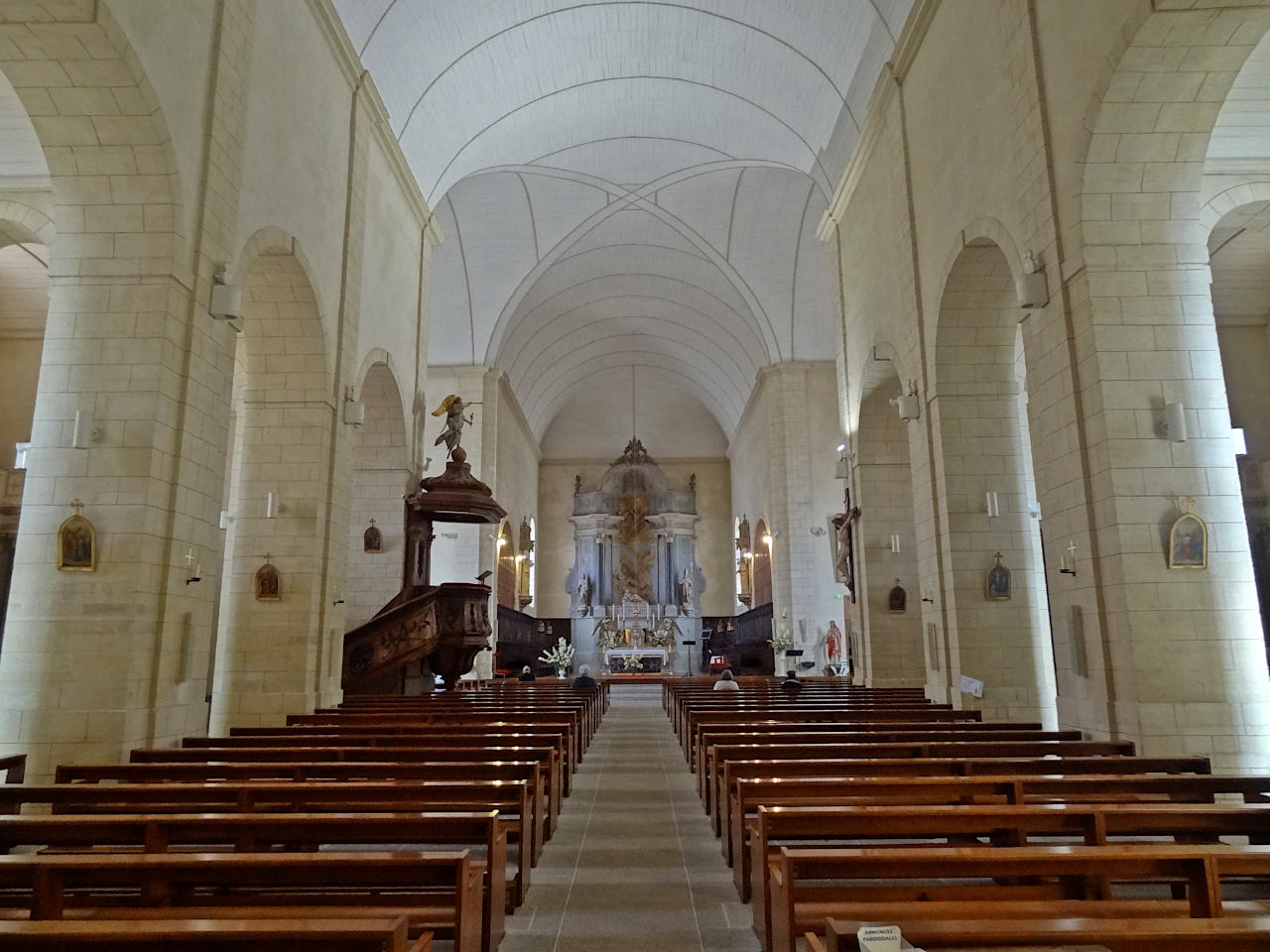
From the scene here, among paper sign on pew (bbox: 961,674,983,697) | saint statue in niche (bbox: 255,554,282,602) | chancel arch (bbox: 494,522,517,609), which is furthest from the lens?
chancel arch (bbox: 494,522,517,609)

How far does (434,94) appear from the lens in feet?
39.4

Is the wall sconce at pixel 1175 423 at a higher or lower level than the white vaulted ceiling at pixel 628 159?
lower

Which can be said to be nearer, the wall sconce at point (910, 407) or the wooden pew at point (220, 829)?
the wooden pew at point (220, 829)

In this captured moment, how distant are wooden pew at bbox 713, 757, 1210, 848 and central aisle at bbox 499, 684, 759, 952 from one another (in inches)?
15.3

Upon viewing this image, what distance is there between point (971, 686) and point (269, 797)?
6774 mm

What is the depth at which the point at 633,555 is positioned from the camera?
28062mm

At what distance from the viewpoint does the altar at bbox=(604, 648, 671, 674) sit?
2389cm

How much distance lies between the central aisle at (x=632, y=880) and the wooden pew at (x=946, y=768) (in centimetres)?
39

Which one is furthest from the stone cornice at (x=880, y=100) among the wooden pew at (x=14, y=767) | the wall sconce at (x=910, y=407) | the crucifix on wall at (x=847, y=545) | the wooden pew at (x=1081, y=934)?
the wooden pew at (x=14, y=767)

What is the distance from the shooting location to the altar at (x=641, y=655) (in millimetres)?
23891

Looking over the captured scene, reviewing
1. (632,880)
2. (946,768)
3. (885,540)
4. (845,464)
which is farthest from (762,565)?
(632,880)

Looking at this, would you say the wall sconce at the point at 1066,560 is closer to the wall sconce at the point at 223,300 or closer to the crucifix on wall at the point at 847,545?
the crucifix on wall at the point at 847,545

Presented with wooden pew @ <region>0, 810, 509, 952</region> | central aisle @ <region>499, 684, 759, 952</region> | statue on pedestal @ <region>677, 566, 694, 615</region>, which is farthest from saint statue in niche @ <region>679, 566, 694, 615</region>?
wooden pew @ <region>0, 810, 509, 952</region>

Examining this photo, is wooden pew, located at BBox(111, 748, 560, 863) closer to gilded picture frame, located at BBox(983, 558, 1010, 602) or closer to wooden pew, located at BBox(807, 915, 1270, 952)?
wooden pew, located at BBox(807, 915, 1270, 952)
